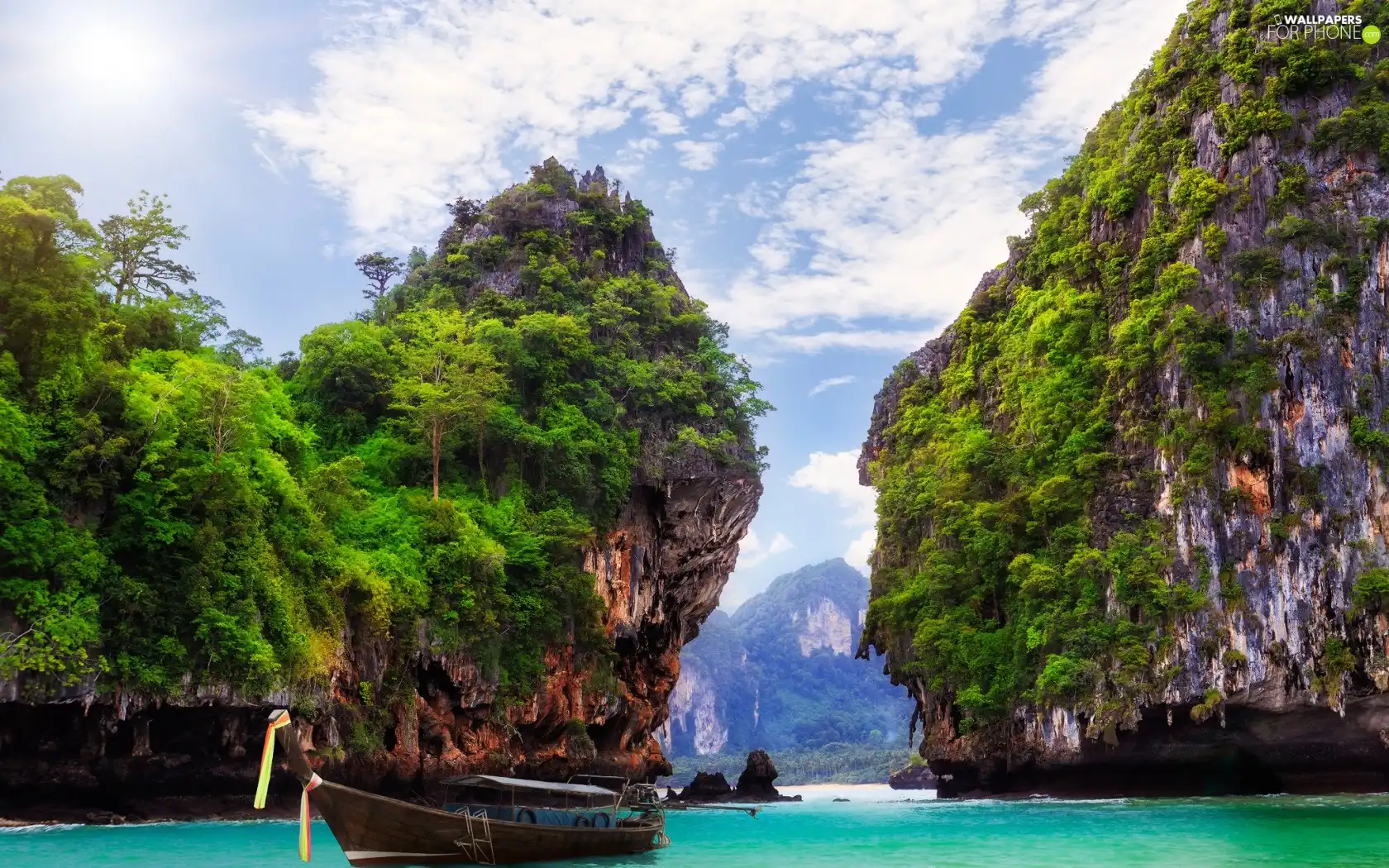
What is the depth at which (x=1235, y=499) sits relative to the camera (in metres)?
29.8

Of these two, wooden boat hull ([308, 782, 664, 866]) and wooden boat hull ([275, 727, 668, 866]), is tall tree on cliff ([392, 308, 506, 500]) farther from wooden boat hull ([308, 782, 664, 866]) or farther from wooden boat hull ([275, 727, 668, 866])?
wooden boat hull ([308, 782, 664, 866])

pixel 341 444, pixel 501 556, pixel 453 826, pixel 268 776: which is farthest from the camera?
pixel 341 444

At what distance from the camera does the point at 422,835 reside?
15.2 metres

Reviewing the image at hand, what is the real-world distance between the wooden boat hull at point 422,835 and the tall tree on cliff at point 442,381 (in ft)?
56.2

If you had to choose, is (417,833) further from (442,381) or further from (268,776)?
(442,381)

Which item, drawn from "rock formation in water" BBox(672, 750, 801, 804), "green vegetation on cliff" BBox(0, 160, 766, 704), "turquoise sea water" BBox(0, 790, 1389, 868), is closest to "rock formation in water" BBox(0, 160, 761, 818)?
"green vegetation on cliff" BBox(0, 160, 766, 704)

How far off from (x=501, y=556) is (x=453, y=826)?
52.2 ft

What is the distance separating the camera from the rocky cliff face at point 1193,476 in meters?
28.5

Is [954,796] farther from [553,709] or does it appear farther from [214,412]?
[214,412]

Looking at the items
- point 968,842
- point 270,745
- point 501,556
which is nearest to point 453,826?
point 270,745

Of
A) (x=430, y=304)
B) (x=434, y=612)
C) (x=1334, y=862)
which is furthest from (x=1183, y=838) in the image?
(x=430, y=304)

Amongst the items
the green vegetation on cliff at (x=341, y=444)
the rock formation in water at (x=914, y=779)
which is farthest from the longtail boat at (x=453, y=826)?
the rock formation in water at (x=914, y=779)

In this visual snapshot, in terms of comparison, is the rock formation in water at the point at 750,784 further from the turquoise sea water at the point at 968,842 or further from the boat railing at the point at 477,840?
the boat railing at the point at 477,840

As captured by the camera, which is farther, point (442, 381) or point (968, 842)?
point (442, 381)
